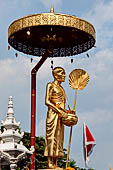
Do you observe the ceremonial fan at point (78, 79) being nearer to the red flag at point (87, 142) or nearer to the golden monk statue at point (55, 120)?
the golden monk statue at point (55, 120)

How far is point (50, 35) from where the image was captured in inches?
467

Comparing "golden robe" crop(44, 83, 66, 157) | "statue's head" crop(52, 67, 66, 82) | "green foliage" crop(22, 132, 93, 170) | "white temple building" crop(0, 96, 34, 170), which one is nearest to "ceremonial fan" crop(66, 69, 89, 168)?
"statue's head" crop(52, 67, 66, 82)

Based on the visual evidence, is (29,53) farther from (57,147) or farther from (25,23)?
(57,147)

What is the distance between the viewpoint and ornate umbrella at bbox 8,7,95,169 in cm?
1080

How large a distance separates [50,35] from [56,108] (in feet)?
7.54

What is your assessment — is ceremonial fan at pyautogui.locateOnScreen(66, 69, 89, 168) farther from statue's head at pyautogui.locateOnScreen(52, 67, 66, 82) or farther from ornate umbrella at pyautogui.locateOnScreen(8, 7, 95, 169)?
ornate umbrella at pyautogui.locateOnScreen(8, 7, 95, 169)

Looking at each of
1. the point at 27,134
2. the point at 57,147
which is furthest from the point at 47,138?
the point at 27,134

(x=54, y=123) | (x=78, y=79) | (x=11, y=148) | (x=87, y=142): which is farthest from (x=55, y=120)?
(x=11, y=148)

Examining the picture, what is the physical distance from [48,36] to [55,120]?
2.50 meters

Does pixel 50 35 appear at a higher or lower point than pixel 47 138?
higher

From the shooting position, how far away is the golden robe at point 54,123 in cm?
1055

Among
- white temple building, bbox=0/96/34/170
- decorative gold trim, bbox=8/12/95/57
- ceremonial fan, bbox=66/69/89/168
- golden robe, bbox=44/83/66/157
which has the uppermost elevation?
decorative gold trim, bbox=8/12/95/57

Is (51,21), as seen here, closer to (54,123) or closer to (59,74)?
(59,74)

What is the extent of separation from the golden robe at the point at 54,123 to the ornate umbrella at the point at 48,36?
2.53 feet
